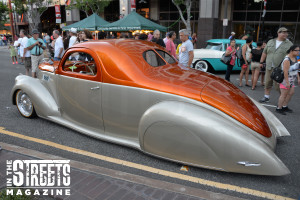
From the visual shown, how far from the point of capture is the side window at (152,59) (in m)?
3.77

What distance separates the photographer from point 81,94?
379 cm

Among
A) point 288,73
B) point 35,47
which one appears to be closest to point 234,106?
point 288,73

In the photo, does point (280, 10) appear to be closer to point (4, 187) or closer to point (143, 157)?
point (143, 157)

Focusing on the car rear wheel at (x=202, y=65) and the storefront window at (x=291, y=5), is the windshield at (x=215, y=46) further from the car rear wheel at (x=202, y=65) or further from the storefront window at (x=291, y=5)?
the storefront window at (x=291, y=5)

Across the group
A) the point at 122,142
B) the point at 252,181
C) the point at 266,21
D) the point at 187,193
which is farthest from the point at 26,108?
the point at 266,21

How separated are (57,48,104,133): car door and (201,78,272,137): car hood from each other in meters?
1.60

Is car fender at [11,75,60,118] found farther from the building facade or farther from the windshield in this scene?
the building facade

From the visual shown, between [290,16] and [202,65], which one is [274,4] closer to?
[290,16]

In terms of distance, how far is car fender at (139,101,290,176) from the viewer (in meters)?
2.77

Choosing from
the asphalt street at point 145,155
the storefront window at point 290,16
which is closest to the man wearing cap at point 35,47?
the asphalt street at point 145,155

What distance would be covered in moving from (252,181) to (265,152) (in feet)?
1.40

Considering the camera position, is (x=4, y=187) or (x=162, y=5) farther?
(x=162, y=5)

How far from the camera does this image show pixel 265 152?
276cm

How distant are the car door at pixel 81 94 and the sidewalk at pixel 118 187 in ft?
3.09
